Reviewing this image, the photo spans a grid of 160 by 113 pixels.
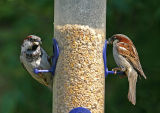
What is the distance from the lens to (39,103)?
18.8ft

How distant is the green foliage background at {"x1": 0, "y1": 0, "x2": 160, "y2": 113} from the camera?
5336 millimetres

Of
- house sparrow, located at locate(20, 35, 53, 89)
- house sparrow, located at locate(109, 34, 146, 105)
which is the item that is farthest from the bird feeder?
house sparrow, located at locate(109, 34, 146, 105)

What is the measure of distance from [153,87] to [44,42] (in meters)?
1.52

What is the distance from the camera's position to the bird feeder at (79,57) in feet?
13.0

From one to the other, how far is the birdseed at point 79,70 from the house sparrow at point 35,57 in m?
0.42

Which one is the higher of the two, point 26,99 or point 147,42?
point 147,42

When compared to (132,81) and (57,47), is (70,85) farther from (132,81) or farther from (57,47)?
(132,81)

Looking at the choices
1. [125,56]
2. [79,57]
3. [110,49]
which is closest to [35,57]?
[79,57]

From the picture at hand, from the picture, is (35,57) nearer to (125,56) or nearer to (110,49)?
(125,56)

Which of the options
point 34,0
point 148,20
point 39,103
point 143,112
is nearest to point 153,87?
point 143,112

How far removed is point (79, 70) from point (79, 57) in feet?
0.39

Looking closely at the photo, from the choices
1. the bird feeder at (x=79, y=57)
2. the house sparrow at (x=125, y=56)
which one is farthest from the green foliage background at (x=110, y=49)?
the bird feeder at (x=79, y=57)

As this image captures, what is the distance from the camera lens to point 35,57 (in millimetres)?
4555

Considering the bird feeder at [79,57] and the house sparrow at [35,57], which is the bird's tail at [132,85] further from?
the house sparrow at [35,57]
